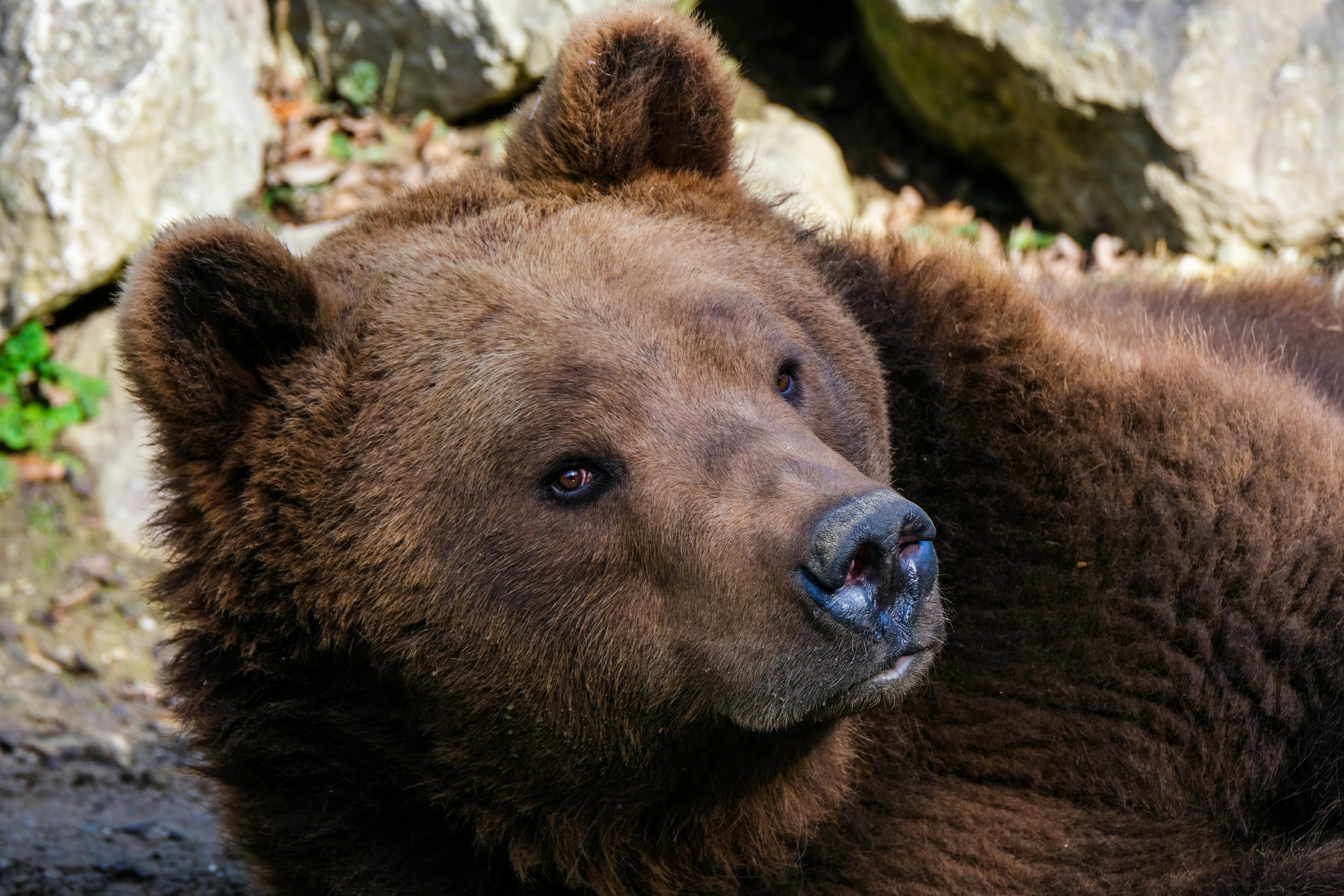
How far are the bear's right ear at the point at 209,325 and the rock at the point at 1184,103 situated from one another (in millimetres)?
6667

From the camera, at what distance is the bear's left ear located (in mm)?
4051

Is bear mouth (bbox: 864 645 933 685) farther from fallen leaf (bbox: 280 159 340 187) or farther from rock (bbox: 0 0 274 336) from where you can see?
fallen leaf (bbox: 280 159 340 187)

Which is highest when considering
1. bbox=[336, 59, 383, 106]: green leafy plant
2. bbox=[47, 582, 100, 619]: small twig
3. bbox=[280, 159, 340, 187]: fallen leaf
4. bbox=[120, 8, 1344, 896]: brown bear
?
bbox=[120, 8, 1344, 896]: brown bear

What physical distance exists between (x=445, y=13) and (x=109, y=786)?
18.8 ft

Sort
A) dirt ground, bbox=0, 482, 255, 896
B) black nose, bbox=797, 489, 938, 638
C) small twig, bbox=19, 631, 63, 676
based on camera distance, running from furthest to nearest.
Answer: small twig, bbox=19, 631, 63, 676 → dirt ground, bbox=0, 482, 255, 896 → black nose, bbox=797, 489, 938, 638

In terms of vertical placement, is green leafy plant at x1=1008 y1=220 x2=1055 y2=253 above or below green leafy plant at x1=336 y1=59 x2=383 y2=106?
above

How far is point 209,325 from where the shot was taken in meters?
3.50

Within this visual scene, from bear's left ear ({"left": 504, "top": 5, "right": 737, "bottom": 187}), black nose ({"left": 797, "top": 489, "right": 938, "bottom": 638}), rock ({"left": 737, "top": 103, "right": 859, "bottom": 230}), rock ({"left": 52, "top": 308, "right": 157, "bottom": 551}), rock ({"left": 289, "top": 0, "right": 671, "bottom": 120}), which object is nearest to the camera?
black nose ({"left": 797, "top": 489, "right": 938, "bottom": 638})

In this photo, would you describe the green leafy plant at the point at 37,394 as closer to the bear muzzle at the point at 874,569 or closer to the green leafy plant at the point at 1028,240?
the green leafy plant at the point at 1028,240

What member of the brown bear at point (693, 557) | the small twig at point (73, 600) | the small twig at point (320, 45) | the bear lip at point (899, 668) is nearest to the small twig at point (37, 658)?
the small twig at point (73, 600)

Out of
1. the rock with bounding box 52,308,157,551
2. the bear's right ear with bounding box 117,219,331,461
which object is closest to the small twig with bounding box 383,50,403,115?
the rock with bounding box 52,308,157,551

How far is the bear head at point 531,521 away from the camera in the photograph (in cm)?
326

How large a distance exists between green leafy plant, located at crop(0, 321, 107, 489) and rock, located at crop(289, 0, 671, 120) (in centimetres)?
312

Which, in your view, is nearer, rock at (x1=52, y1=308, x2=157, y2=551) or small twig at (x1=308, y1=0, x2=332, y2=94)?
rock at (x1=52, y1=308, x2=157, y2=551)
